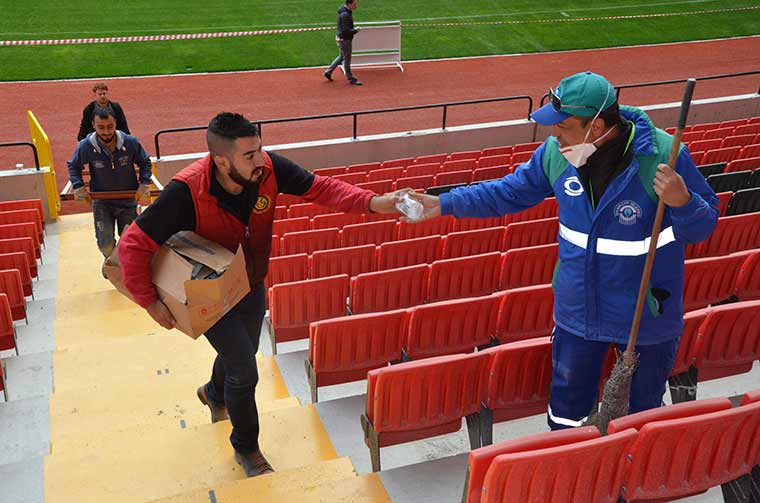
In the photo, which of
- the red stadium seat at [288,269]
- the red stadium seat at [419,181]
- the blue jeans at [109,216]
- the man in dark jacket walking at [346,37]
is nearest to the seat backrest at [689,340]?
the red stadium seat at [288,269]

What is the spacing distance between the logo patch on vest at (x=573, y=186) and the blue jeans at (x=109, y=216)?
5.44 meters

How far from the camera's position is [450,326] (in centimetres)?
489

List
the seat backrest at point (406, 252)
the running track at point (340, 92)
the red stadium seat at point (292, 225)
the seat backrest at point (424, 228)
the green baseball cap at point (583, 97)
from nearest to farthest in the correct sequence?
1. the green baseball cap at point (583, 97)
2. the seat backrest at point (406, 252)
3. the seat backrest at point (424, 228)
4. the red stadium seat at point (292, 225)
5. the running track at point (340, 92)

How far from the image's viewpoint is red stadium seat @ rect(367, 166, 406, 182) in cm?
1017

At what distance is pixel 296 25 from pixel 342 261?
18.3m

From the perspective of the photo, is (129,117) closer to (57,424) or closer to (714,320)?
(57,424)

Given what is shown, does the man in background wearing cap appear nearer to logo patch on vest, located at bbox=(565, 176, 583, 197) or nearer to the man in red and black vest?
logo patch on vest, located at bbox=(565, 176, 583, 197)

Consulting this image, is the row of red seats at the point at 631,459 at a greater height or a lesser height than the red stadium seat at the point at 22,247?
greater

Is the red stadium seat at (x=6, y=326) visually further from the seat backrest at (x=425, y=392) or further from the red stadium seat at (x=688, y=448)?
the red stadium seat at (x=688, y=448)

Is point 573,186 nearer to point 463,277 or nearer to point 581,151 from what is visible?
point 581,151

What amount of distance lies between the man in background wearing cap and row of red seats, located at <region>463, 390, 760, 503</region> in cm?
48

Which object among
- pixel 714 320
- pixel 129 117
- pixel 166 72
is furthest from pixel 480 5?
pixel 714 320

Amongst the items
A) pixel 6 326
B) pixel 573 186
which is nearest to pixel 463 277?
pixel 573 186

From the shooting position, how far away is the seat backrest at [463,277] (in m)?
5.90
